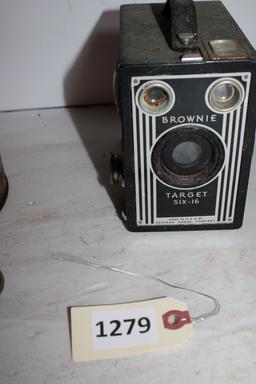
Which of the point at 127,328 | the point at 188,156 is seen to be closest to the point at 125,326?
the point at 127,328

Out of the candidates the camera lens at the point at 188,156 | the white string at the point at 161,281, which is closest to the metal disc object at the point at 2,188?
the white string at the point at 161,281

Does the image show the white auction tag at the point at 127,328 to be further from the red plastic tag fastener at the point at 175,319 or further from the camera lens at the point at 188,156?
the camera lens at the point at 188,156

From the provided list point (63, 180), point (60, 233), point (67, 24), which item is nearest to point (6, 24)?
point (67, 24)

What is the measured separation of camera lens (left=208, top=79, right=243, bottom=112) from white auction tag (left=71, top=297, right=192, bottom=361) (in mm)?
239

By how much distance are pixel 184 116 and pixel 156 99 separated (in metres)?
0.04

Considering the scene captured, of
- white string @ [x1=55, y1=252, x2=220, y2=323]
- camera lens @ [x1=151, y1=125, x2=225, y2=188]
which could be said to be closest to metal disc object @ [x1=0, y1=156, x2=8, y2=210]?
white string @ [x1=55, y1=252, x2=220, y2=323]

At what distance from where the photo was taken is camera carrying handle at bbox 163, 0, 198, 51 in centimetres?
56

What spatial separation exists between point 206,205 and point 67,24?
18.2 inches

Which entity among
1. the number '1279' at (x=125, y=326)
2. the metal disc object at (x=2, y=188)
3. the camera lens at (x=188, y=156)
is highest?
the camera lens at (x=188, y=156)

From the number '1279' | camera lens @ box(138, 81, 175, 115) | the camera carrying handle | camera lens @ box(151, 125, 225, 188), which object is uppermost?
the camera carrying handle

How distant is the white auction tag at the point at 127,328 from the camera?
0.56m

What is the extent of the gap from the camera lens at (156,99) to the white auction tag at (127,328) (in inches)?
9.0

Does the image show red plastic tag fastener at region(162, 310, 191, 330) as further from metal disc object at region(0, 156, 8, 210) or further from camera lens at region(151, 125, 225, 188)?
metal disc object at region(0, 156, 8, 210)

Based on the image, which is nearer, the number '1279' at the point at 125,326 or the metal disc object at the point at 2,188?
the number '1279' at the point at 125,326
